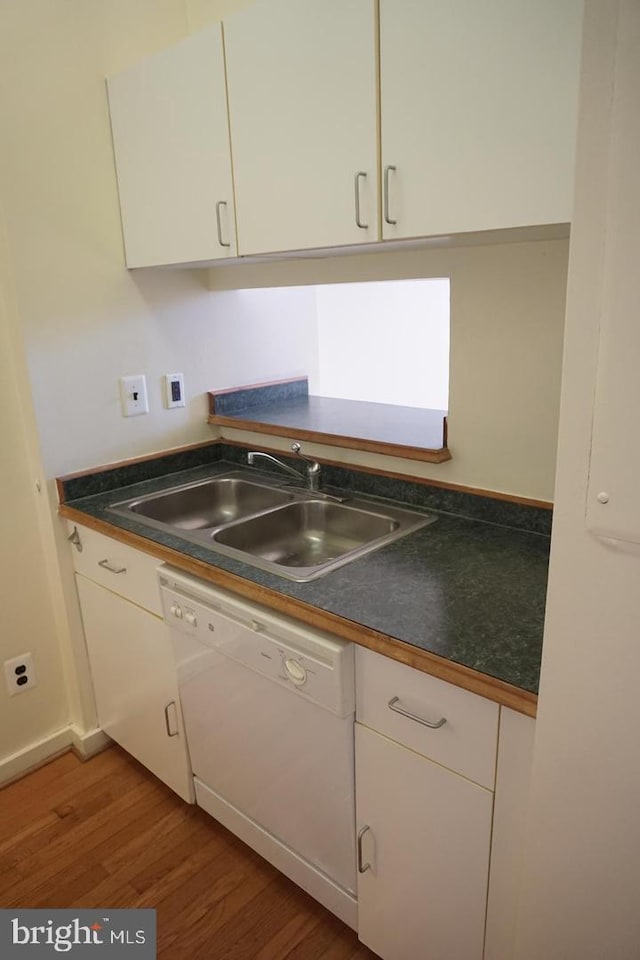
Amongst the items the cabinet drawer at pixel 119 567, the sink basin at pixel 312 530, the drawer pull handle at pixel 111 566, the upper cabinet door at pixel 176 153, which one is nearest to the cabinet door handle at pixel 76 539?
the cabinet drawer at pixel 119 567

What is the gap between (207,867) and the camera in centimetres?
175

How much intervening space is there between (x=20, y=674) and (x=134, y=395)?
38.2 inches

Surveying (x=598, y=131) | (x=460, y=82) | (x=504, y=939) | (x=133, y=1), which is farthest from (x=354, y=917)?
(x=133, y=1)

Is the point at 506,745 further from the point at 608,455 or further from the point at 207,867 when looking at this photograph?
the point at 207,867

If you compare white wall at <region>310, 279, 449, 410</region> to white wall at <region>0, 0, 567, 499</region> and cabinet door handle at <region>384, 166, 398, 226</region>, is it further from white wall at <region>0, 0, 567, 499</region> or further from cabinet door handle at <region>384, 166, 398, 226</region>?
cabinet door handle at <region>384, 166, 398, 226</region>

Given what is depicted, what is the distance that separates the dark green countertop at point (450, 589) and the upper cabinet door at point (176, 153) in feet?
2.59

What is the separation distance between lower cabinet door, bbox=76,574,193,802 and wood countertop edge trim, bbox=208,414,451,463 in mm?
695

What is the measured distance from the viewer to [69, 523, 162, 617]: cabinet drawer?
1729 mm

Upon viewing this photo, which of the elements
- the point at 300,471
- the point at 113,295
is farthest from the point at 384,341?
the point at 113,295

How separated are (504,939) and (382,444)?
3.76 feet

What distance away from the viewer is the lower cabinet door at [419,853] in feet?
3.78

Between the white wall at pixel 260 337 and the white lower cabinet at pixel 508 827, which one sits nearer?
the white lower cabinet at pixel 508 827

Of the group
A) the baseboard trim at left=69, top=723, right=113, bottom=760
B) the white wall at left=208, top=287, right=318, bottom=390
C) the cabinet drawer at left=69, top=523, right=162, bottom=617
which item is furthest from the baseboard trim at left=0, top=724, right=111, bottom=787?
the white wall at left=208, top=287, right=318, bottom=390

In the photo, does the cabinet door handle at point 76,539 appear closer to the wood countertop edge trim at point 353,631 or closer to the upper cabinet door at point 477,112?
the wood countertop edge trim at point 353,631
